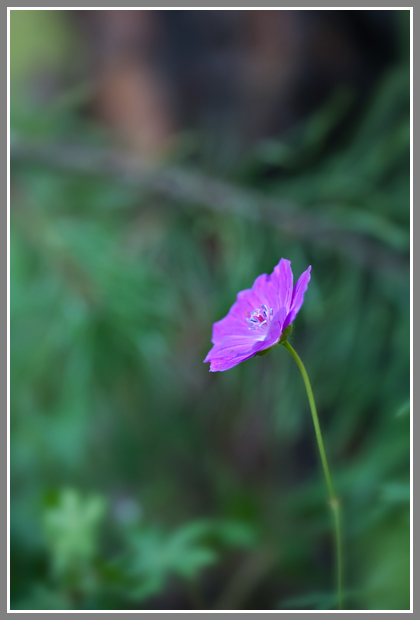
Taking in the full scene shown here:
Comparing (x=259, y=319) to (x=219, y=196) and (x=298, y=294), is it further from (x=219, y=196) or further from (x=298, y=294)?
(x=219, y=196)

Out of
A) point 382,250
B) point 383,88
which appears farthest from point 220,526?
point 383,88

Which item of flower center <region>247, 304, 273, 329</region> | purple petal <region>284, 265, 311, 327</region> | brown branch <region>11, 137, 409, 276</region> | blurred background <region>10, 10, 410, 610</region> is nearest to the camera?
purple petal <region>284, 265, 311, 327</region>

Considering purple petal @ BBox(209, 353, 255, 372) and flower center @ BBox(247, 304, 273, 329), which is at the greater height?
flower center @ BBox(247, 304, 273, 329)

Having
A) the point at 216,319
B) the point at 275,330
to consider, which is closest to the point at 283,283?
the point at 275,330

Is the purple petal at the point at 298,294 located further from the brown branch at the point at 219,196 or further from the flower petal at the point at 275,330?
the brown branch at the point at 219,196

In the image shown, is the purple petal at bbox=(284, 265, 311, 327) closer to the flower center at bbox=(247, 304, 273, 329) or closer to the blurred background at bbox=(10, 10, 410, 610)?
the flower center at bbox=(247, 304, 273, 329)

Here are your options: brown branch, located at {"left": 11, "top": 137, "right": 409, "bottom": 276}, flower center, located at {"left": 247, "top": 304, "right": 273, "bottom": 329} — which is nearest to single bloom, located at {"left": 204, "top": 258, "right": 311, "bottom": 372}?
flower center, located at {"left": 247, "top": 304, "right": 273, "bottom": 329}
